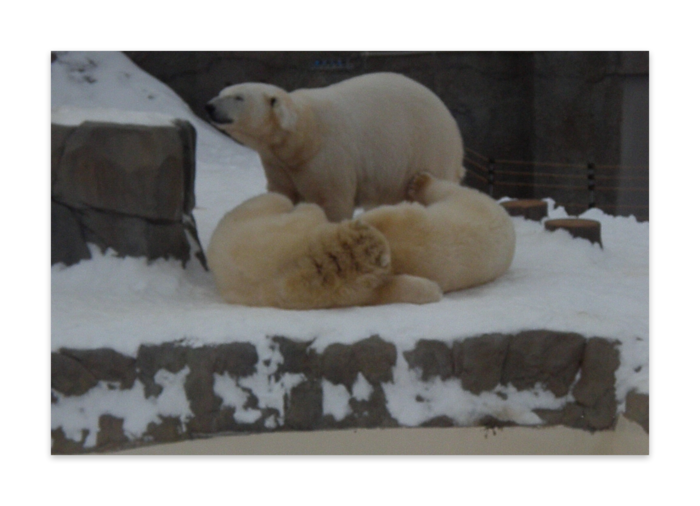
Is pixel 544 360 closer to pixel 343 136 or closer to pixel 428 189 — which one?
pixel 428 189

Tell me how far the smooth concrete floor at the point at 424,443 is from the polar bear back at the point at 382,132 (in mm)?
1769

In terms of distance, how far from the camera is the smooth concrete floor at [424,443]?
2.83m

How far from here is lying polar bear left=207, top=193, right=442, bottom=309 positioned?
3266 millimetres

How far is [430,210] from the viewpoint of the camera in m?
3.83

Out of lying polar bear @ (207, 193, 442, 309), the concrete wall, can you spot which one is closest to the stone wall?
lying polar bear @ (207, 193, 442, 309)

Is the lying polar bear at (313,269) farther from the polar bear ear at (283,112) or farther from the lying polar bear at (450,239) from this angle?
the polar bear ear at (283,112)

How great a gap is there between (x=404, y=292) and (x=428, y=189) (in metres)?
1.13

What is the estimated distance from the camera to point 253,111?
154 inches

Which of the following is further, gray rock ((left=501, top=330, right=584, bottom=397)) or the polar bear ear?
the polar bear ear

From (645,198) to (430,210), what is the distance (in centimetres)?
410

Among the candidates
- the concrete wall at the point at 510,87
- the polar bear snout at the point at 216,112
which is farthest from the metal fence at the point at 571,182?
the polar bear snout at the point at 216,112

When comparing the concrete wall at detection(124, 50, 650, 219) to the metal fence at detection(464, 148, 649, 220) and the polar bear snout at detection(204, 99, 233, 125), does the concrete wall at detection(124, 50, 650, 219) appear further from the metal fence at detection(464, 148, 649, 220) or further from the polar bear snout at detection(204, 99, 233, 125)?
the polar bear snout at detection(204, 99, 233, 125)

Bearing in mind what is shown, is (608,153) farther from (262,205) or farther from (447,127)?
(262,205)

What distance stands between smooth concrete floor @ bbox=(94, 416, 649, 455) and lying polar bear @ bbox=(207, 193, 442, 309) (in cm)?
65
